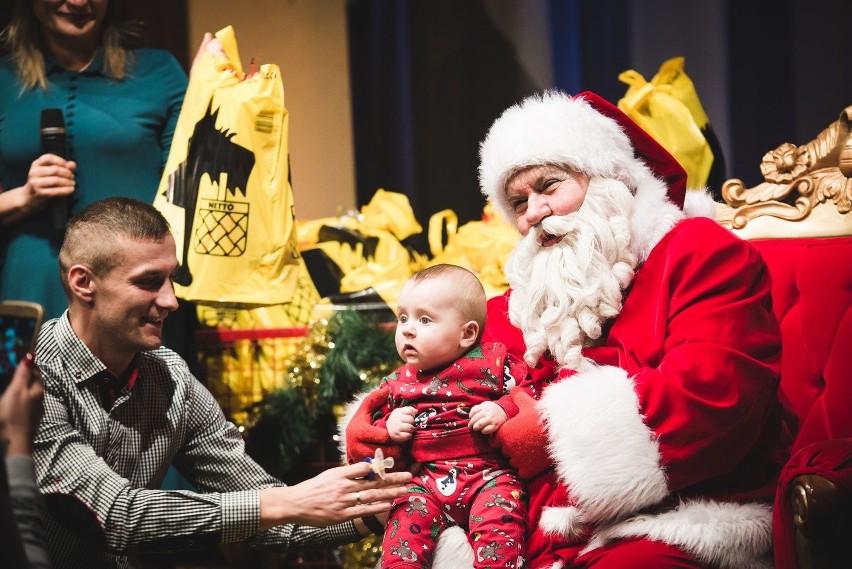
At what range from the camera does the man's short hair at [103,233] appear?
6.59 ft

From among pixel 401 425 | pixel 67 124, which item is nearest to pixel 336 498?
pixel 401 425

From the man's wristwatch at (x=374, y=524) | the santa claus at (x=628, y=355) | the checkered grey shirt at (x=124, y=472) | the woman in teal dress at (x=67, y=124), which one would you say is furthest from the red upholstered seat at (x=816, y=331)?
the woman in teal dress at (x=67, y=124)

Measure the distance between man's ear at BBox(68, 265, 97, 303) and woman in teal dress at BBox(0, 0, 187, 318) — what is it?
22.7 inches

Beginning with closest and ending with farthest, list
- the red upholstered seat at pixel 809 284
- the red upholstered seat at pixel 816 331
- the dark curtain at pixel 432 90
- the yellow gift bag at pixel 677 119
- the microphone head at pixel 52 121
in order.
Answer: the red upholstered seat at pixel 809 284 < the red upholstered seat at pixel 816 331 < the microphone head at pixel 52 121 < the yellow gift bag at pixel 677 119 < the dark curtain at pixel 432 90

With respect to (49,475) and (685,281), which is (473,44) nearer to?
(685,281)

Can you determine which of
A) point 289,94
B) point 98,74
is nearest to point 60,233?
point 98,74

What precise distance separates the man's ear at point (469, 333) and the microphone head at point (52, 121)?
124 centimetres

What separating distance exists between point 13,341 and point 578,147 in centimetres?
125

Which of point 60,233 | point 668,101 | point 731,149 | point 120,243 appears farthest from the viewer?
point 731,149

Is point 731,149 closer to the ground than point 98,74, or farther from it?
closer to the ground

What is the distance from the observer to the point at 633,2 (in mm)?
4027

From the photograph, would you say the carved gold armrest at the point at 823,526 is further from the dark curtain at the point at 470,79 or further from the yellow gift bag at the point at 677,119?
the dark curtain at the point at 470,79

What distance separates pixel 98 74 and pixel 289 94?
2084 millimetres

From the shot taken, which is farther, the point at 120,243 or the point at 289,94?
the point at 289,94
